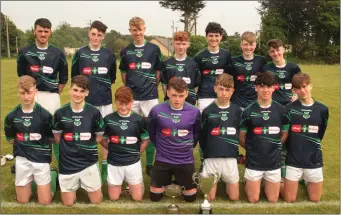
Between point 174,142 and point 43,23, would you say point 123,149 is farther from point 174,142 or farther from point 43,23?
point 43,23

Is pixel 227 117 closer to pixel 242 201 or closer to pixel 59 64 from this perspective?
pixel 242 201

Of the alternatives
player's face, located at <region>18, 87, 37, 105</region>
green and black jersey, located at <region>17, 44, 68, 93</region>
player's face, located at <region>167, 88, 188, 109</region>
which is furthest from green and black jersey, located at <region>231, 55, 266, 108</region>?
player's face, located at <region>18, 87, 37, 105</region>

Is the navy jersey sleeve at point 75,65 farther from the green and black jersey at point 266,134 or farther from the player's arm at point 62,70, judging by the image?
the green and black jersey at point 266,134

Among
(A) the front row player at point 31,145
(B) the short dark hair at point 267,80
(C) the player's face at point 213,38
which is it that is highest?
(C) the player's face at point 213,38

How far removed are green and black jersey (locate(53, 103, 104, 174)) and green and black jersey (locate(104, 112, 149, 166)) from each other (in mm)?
284

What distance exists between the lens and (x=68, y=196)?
15.0ft

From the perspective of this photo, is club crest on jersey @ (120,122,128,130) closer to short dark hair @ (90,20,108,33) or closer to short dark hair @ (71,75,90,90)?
short dark hair @ (71,75,90,90)

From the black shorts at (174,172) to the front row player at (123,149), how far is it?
235 millimetres

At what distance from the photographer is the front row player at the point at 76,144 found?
4.54 metres

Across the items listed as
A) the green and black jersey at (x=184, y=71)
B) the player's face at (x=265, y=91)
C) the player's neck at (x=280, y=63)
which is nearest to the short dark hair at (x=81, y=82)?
the green and black jersey at (x=184, y=71)

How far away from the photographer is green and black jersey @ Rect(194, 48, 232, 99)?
5637 mm

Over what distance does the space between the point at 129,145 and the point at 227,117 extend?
131 centimetres

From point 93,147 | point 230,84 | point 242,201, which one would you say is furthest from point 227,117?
point 93,147

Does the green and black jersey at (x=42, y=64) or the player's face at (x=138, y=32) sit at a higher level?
the player's face at (x=138, y=32)
